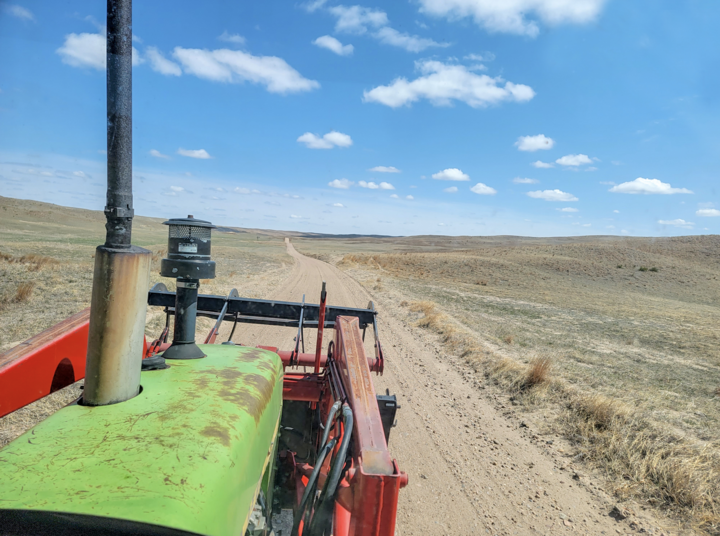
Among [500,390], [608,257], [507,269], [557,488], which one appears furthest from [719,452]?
[608,257]

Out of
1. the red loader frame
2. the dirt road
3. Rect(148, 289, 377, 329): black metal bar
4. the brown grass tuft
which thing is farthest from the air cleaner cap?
the brown grass tuft

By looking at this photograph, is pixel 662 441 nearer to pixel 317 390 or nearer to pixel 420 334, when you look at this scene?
pixel 317 390

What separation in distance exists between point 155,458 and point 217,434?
26cm

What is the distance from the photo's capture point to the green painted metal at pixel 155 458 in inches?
47.2

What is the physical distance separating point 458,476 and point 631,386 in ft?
18.2

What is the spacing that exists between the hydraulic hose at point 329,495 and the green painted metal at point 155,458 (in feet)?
1.03

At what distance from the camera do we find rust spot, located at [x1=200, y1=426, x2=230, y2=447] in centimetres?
160

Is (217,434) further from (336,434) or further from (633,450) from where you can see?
(633,450)

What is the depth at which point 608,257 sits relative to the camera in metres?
57.7

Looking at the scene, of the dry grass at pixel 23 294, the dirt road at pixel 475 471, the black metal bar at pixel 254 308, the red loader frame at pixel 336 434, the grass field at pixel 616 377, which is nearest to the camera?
the red loader frame at pixel 336 434

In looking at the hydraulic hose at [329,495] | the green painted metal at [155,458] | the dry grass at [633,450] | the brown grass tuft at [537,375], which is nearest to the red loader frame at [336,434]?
the hydraulic hose at [329,495]

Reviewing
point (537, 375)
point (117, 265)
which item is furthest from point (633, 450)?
point (117, 265)

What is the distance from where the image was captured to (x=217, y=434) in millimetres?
1625

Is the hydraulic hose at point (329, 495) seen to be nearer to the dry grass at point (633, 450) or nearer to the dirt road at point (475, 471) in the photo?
the dirt road at point (475, 471)
